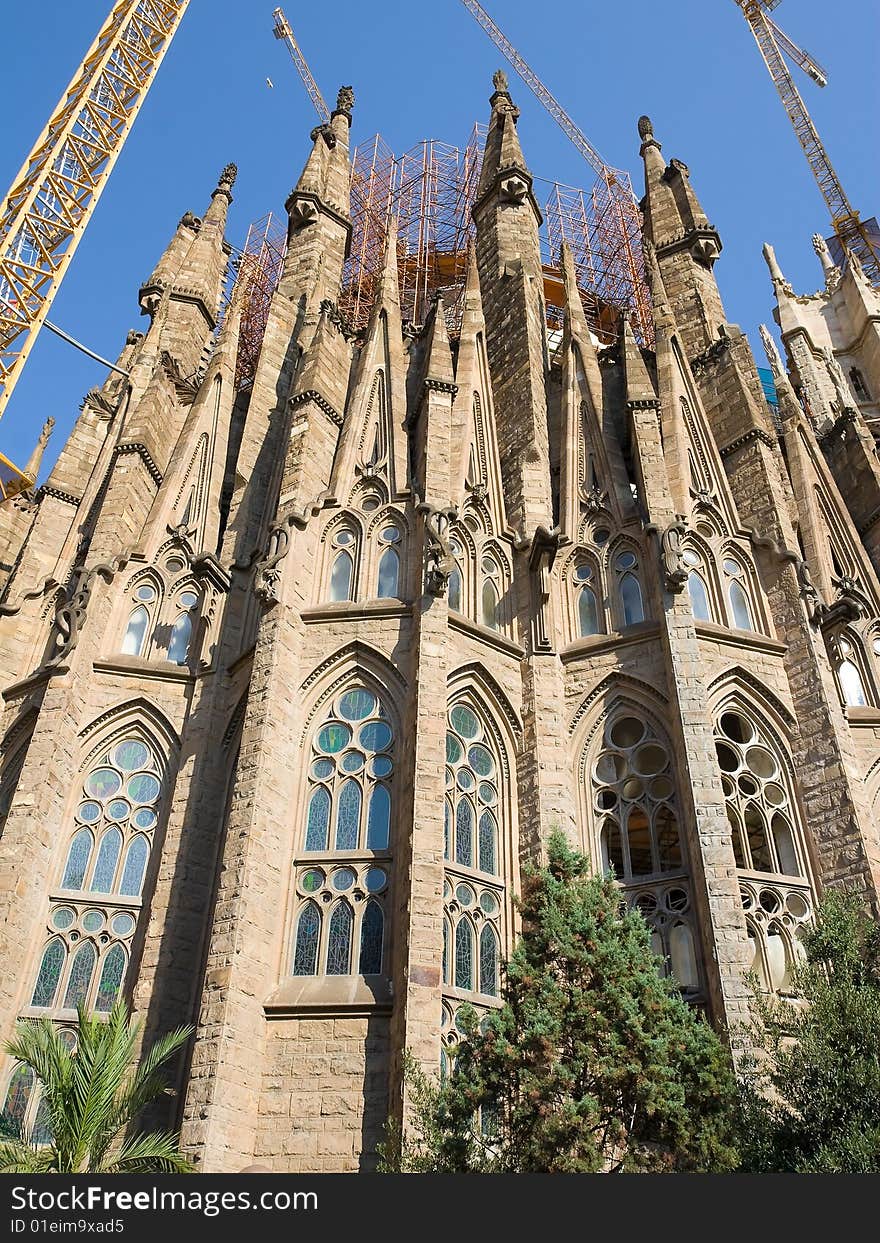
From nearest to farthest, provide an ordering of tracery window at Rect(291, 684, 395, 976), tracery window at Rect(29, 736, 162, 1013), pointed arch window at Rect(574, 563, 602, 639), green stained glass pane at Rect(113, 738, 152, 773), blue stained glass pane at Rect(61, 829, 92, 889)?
tracery window at Rect(291, 684, 395, 976) → tracery window at Rect(29, 736, 162, 1013) → blue stained glass pane at Rect(61, 829, 92, 889) → green stained glass pane at Rect(113, 738, 152, 773) → pointed arch window at Rect(574, 563, 602, 639)

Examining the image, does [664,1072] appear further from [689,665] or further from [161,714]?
[161,714]

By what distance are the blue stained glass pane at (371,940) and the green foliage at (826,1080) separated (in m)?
4.54

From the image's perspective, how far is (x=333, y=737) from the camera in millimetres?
14070

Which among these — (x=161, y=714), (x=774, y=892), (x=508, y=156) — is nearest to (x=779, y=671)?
(x=774, y=892)

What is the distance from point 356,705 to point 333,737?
1.90 ft

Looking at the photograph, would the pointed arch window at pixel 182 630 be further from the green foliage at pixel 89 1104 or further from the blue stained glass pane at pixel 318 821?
the green foliage at pixel 89 1104

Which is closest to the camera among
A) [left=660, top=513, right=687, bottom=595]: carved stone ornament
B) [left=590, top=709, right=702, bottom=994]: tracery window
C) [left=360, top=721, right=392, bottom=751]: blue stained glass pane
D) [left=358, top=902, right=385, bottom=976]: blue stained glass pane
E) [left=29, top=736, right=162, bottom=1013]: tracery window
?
[left=358, top=902, right=385, bottom=976]: blue stained glass pane

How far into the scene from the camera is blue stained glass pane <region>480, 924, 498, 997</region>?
12.6m

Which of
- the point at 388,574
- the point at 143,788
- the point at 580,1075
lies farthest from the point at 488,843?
the point at 143,788

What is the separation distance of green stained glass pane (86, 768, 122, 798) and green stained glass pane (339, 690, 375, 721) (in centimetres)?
368

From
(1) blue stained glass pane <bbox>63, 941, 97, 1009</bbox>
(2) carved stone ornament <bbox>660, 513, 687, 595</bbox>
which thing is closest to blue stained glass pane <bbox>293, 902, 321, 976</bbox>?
(1) blue stained glass pane <bbox>63, 941, 97, 1009</bbox>

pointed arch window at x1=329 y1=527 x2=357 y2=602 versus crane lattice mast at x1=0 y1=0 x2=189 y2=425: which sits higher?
crane lattice mast at x1=0 y1=0 x2=189 y2=425

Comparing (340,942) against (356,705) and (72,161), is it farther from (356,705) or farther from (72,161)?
(72,161)

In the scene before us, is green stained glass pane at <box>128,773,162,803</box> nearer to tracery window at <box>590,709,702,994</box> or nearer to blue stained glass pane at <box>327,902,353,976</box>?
blue stained glass pane at <box>327,902,353,976</box>
